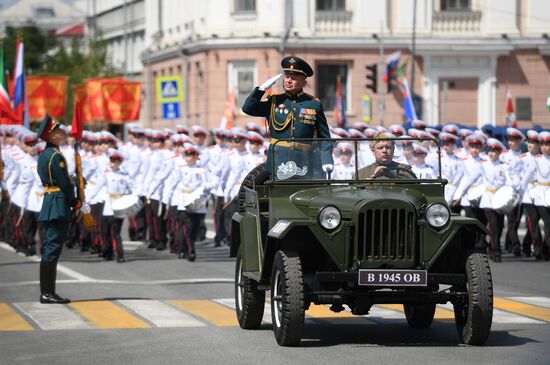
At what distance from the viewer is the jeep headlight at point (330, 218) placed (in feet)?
40.2

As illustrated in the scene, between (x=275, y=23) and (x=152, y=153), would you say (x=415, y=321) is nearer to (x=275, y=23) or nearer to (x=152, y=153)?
(x=152, y=153)

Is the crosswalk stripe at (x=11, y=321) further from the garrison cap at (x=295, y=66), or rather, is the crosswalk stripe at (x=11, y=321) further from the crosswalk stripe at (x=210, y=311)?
the garrison cap at (x=295, y=66)

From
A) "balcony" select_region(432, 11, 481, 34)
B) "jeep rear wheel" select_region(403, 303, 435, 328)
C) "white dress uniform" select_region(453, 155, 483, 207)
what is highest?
"balcony" select_region(432, 11, 481, 34)

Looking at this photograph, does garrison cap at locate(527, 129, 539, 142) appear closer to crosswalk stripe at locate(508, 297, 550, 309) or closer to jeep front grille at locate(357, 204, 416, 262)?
crosswalk stripe at locate(508, 297, 550, 309)

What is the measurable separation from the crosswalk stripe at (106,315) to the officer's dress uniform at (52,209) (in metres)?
0.38

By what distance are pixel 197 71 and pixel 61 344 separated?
49354 millimetres

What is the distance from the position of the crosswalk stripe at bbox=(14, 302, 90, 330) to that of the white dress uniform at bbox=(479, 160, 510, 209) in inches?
387

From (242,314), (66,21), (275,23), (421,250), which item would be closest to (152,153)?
(242,314)

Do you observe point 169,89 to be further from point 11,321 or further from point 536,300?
point 11,321

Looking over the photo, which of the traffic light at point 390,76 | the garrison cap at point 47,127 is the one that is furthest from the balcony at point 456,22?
the garrison cap at point 47,127

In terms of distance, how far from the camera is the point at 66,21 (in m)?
150

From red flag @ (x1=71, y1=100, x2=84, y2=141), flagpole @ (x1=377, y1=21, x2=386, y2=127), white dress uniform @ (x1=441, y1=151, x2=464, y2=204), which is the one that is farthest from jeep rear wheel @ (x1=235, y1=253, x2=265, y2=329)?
flagpole @ (x1=377, y1=21, x2=386, y2=127)

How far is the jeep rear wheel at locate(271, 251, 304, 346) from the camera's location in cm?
1212

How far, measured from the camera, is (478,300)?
1218 centimetres
